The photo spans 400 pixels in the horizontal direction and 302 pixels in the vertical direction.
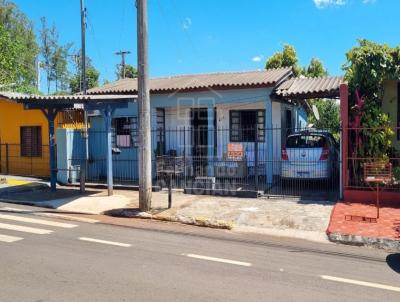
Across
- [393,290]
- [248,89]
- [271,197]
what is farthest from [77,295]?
[248,89]

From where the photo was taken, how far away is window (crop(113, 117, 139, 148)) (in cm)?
1596

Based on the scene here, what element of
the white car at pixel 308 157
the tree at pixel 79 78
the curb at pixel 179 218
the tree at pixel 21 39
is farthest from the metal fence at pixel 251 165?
the tree at pixel 79 78

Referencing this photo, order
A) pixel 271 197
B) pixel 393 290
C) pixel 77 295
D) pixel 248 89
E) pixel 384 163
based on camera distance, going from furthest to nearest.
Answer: pixel 248 89 < pixel 271 197 < pixel 384 163 < pixel 393 290 < pixel 77 295

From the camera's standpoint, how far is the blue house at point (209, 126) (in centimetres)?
1387

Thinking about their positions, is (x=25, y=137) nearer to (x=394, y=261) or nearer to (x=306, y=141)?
(x=306, y=141)

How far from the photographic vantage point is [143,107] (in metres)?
10.1

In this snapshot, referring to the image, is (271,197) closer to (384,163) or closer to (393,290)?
(384,163)

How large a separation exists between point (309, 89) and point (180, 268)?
8.82 meters

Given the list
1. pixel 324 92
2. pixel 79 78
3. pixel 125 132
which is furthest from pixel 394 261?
pixel 79 78

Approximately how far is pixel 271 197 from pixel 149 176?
3.42 meters

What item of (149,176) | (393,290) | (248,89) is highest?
(248,89)

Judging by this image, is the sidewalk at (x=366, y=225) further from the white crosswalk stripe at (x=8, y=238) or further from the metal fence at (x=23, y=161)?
the metal fence at (x=23, y=161)

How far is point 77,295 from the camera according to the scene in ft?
15.4

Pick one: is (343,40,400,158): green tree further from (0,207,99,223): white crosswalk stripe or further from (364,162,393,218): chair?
(0,207,99,223): white crosswalk stripe
